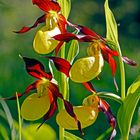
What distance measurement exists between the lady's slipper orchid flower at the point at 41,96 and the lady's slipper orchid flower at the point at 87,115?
0.08 feet

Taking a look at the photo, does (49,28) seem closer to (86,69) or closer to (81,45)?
(86,69)

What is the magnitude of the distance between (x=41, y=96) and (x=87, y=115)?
0.13 metres

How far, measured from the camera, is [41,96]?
1.57 metres

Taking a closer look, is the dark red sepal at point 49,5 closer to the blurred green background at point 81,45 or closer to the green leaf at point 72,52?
the green leaf at point 72,52

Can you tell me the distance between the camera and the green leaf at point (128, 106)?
4.92 ft

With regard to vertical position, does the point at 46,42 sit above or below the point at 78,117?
above

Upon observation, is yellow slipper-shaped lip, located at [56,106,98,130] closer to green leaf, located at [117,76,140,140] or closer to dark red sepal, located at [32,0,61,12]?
green leaf, located at [117,76,140,140]

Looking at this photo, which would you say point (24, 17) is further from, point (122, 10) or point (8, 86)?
point (8, 86)

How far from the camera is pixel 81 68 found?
4.89 ft

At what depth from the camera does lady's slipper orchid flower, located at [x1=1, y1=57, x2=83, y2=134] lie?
1.51 m

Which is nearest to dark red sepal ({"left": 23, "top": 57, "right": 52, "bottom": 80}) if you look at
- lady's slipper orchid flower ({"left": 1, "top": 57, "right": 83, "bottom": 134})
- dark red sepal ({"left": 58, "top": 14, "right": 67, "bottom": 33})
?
lady's slipper orchid flower ({"left": 1, "top": 57, "right": 83, "bottom": 134})

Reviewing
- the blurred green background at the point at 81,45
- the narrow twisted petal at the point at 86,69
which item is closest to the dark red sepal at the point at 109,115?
the narrow twisted petal at the point at 86,69

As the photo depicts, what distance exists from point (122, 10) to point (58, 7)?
3.39 meters

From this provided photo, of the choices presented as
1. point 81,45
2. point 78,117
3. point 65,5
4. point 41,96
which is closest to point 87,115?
point 78,117
